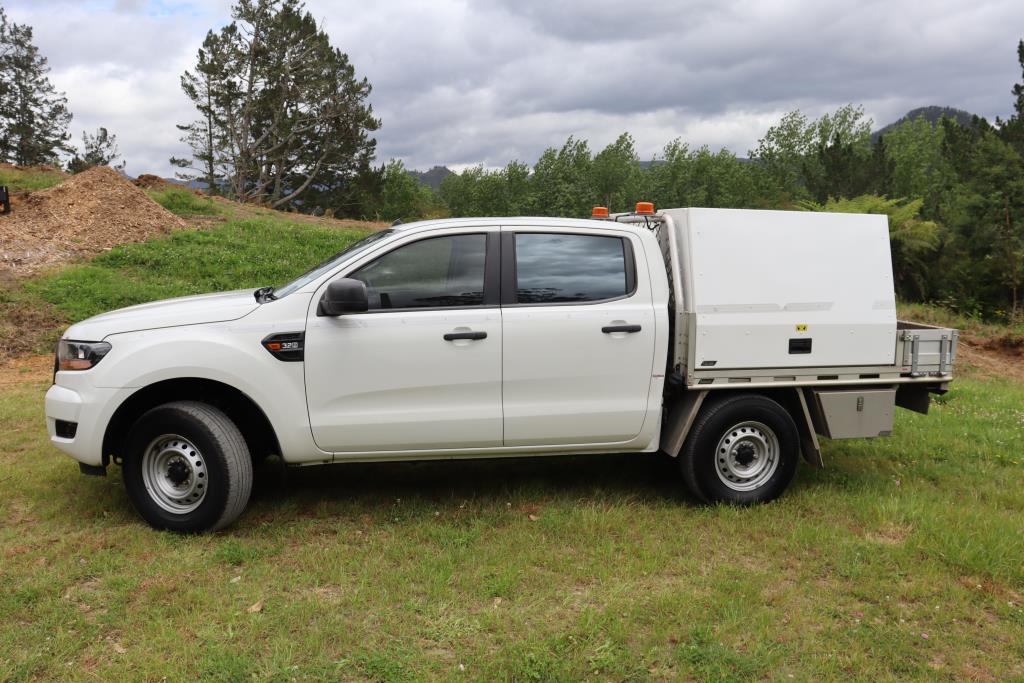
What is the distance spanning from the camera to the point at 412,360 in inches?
189

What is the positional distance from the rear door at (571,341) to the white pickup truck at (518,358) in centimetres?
1

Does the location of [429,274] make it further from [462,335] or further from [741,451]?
[741,451]

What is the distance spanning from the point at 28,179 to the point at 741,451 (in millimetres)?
25642

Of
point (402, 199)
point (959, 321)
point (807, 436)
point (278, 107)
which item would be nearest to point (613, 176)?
point (402, 199)

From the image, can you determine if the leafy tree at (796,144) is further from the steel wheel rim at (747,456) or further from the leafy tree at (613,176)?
the steel wheel rim at (747,456)

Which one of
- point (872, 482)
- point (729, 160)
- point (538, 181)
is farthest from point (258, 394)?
point (729, 160)

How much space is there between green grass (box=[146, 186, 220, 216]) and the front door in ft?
60.7

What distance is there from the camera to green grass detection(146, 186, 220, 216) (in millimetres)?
21672

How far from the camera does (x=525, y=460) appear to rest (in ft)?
21.7

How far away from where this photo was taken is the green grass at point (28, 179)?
76.7 ft

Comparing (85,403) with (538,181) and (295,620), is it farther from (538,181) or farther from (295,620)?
(538,181)

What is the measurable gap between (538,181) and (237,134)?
41.8 meters

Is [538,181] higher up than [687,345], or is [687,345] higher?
[538,181]

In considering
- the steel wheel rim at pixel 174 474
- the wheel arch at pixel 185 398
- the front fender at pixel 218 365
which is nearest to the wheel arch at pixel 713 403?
the front fender at pixel 218 365
